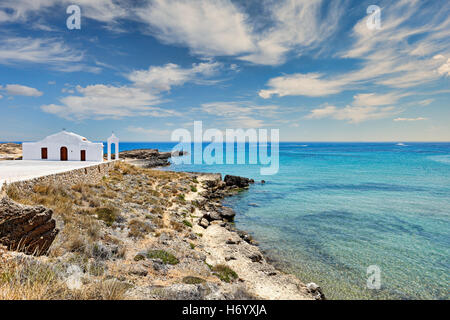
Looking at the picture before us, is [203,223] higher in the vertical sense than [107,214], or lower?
lower

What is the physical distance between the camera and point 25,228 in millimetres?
6117

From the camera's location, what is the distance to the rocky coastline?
4801 millimetres

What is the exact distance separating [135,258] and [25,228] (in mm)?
3650

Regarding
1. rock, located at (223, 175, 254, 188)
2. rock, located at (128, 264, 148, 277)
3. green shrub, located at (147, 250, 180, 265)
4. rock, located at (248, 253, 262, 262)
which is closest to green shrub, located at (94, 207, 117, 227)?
green shrub, located at (147, 250, 180, 265)

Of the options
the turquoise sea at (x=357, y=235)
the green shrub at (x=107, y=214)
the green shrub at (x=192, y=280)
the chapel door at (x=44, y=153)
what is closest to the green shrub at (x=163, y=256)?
the green shrub at (x=192, y=280)

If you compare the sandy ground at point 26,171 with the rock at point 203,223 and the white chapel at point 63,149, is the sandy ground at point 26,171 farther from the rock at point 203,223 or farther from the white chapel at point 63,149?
the rock at point 203,223

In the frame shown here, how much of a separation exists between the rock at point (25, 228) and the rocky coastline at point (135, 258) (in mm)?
250

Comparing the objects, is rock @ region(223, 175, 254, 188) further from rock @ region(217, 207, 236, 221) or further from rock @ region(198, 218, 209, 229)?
rock @ region(198, 218, 209, 229)

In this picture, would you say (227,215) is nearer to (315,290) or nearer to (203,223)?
(203,223)

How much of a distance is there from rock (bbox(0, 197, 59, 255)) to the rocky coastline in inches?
9.8

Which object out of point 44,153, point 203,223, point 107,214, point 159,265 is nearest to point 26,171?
point 107,214

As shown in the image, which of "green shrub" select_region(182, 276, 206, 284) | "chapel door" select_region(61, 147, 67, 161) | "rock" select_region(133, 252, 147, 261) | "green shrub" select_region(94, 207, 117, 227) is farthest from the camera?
"chapel door" select_region(61, 147, 67, 161)

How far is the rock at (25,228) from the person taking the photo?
5.78 meters

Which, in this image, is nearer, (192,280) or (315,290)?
(192,280)
